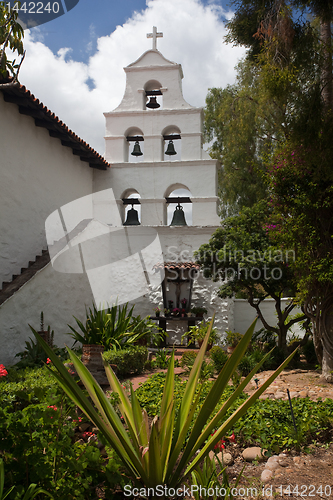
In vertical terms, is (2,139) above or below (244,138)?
below

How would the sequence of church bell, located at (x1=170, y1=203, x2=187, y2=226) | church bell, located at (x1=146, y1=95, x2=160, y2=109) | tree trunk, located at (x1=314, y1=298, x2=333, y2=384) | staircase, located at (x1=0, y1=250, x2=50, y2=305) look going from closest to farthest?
tree trunk, located at (x1=314, y1=298, x2=333, y2=384)
staircase, located at (x1=0, y1=250, x2=50, y2=305)
church bell, located at (x1=170, y1=203, x2=187, y2=226)
church bell, located at (x1=146, y1=95, x2=160, y2=109)

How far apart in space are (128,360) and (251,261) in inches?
116

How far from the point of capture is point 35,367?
5383mm

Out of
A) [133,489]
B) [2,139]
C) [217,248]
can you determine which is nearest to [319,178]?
[217,248]

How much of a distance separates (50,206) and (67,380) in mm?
8549

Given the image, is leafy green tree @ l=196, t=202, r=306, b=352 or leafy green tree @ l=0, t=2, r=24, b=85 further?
leafy green tree @ l=196, t=202, r=306, b=352

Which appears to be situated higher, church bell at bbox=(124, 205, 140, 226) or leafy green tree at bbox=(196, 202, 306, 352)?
church bell at bbox=(124, 205, 140, 226)

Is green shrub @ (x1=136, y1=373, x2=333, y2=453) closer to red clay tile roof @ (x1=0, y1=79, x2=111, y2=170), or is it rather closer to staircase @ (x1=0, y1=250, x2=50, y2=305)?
staircase @ (x1=0, y1=250, x2=50, y2=305)

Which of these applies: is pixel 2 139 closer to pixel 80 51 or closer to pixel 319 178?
pixel 80 51

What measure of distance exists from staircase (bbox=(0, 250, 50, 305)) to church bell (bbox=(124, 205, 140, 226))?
3.02 m

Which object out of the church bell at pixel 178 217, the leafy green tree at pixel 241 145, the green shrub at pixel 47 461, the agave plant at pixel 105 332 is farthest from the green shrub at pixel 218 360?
the leafy green tree at pixel 241 145

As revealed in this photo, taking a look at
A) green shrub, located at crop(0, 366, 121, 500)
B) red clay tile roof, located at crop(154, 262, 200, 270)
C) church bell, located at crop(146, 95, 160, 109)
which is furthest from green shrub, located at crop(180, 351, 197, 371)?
church bell, located at crop(146, 95, 160, 109)

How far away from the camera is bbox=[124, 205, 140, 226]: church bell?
1124 cm

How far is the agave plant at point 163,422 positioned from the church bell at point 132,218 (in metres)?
9.15
